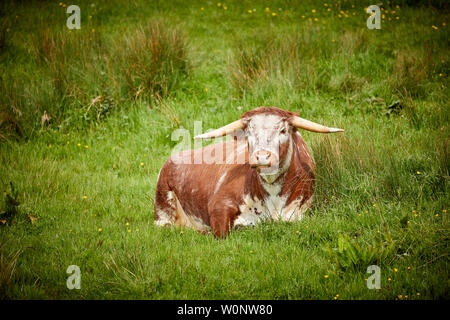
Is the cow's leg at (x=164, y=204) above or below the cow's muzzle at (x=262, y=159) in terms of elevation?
below

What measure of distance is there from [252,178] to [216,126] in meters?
3.21

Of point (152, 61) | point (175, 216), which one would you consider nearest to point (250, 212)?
point (175, 216)

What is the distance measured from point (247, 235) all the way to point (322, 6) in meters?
9.80

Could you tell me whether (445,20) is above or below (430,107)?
above

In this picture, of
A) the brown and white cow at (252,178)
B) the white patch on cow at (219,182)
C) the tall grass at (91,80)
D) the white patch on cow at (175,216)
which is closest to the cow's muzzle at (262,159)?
the brown and white cow at (252,178)

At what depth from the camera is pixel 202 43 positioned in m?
12.3

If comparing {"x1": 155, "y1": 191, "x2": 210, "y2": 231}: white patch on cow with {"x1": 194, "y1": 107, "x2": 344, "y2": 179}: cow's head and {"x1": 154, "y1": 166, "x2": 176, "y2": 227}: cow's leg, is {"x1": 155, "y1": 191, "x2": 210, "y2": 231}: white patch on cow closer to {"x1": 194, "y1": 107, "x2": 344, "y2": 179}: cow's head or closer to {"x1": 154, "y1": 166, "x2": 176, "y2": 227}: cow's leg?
{"x1": 154, "y1": 166, "x2": 176, "y2": 227}: cow's leg

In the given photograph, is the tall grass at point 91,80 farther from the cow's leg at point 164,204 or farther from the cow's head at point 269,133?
the cow's head at point 269,133

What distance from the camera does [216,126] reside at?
9.02m

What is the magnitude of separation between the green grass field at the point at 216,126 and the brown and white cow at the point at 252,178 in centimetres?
23

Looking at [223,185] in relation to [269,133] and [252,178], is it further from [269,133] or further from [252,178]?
[269,133]

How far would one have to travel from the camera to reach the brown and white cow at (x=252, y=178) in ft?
18.3

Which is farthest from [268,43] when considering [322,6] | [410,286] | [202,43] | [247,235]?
[410,286]
